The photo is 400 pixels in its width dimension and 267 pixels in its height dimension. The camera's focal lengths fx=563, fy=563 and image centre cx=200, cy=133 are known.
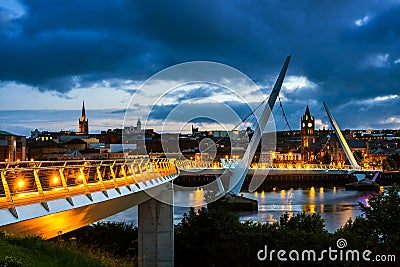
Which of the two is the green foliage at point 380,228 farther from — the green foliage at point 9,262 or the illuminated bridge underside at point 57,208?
the green foliage at point 9,262

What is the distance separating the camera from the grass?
5.64 meters

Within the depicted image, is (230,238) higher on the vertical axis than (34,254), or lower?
lower

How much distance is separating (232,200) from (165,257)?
63.5 feet

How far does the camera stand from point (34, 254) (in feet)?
21.2

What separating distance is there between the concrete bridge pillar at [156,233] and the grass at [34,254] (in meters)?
9.19

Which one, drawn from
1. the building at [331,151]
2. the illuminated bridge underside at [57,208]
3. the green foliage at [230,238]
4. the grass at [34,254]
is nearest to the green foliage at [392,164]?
the building at [331,151]

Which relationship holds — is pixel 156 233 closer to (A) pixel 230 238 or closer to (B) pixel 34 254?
(A) pixel 230 238

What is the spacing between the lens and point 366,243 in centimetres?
1576

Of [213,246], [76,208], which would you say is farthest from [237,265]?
[76,208]

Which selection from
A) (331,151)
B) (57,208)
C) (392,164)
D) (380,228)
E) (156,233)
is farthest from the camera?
(331,151)

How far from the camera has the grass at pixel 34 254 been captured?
564cm

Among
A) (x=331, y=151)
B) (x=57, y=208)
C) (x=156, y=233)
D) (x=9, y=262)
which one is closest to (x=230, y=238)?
(x=156, y=233)

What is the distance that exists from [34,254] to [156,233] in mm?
11064

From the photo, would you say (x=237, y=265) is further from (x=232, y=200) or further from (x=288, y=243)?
(x=232, y=200)
